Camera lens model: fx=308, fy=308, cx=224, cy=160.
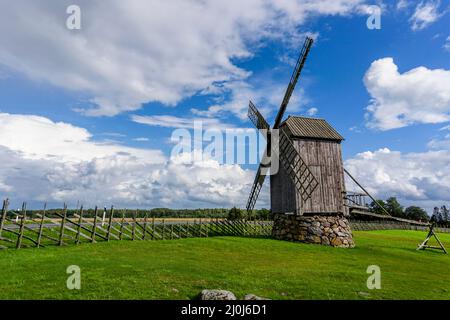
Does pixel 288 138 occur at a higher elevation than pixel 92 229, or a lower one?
higher

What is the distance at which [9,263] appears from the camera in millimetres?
12508

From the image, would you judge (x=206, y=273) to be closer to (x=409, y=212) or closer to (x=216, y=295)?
(x=216, y=295)

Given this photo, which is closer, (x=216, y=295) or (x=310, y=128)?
(x=216, y=295)

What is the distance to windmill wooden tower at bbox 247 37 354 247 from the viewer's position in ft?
76.8

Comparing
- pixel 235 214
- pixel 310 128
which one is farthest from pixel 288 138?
pixel 235 214

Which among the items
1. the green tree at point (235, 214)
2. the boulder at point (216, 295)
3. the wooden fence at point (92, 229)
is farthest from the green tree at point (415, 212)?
the boulder at point (216, 295)

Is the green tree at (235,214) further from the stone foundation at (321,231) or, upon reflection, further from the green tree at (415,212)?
the green tree at (415,212)

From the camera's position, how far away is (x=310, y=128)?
25641mm

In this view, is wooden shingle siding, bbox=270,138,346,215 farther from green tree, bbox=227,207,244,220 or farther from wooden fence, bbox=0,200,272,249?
green tree, bbox=227,207,244,220

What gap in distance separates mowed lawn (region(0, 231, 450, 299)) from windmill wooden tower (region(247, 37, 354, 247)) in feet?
12.9

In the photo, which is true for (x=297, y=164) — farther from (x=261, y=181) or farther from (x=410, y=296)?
(x=410, y=296)


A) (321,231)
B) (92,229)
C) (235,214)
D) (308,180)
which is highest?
(308,180)

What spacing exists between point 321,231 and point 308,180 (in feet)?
13.2
